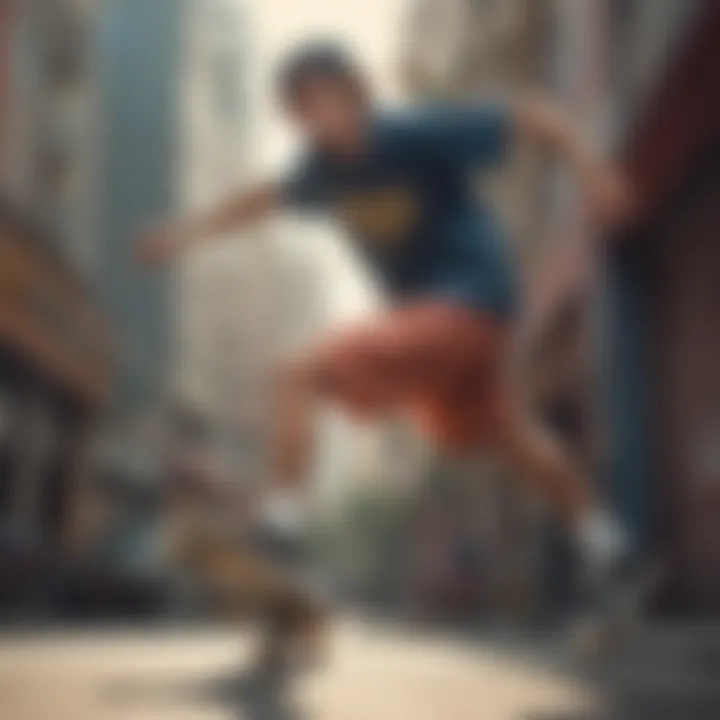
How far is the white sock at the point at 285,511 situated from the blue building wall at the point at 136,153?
247 centimetres

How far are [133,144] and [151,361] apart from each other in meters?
1.17

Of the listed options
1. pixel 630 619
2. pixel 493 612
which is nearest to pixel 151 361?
pixel 493 612

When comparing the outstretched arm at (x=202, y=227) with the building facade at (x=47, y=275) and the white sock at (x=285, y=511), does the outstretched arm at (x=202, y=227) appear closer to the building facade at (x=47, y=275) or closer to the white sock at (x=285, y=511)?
the white sock at (x=285, y=511)

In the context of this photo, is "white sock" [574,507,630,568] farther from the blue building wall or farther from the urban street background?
the blue building wall

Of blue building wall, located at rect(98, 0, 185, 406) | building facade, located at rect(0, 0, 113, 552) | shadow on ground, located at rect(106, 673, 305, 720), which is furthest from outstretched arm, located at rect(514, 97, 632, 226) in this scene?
building facade, located at rect(0, 0, 113, 552)

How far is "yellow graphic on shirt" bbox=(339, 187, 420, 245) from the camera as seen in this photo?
205 cm

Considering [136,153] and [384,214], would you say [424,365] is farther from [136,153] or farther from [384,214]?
[136,153]

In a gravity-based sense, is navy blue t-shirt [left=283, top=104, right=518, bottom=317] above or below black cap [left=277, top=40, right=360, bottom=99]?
below

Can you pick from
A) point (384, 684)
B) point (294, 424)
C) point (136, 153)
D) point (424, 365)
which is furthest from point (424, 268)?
point (136, 153)

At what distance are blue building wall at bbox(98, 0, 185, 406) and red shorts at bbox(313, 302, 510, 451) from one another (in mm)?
2447

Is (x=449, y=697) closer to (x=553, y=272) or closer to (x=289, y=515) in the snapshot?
(x=289, y=515)

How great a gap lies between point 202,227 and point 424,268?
1.61 feet

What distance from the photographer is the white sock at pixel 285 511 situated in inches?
74.0

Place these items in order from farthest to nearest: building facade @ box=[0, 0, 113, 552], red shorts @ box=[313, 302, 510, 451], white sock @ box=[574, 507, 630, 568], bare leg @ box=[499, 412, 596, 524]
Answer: building facade @ box=[0, 0, 113, 552], white sock @ box=[574, 507, 630, 568], bare leg @ box=[499, 412, 596, 524], red shorts @ box=[313, 302, 510, 451]
